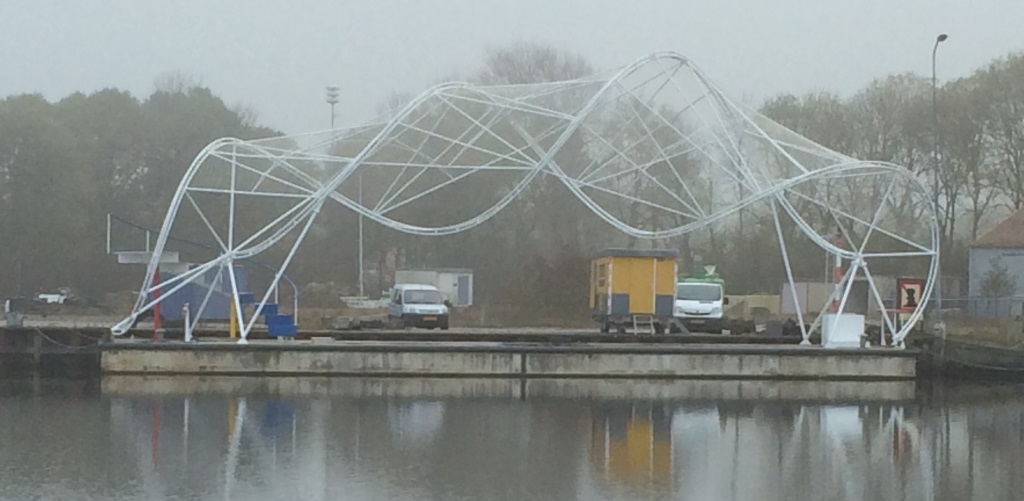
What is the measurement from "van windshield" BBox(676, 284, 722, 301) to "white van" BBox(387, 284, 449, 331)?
7.87 m

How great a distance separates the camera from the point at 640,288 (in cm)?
3878

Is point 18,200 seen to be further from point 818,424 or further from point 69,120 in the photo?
point 818,424

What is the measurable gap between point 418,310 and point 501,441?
20.8 m

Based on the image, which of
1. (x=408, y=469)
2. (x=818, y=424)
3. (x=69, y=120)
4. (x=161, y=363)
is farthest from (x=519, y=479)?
(x=69, y=120)

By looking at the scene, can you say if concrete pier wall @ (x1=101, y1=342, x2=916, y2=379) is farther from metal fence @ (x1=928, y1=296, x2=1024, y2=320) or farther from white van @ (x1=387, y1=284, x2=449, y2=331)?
metal fence @ (x1=928, y1=296, x2=1024, y2=320)

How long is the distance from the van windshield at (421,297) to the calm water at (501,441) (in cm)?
1077

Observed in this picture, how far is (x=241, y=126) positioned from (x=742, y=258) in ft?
80.5

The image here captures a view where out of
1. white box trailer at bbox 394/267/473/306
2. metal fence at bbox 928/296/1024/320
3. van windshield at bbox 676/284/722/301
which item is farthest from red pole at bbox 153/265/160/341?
metal fence at bbox 928/296/1024/320

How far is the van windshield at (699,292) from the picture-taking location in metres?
43.2

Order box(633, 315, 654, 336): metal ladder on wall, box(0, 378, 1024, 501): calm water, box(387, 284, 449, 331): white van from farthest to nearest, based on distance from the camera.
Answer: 1. box(387, 284, 449, 331): white van
2. box(633, 315, 654, 336): metal ladder on wall
3. box(0, 378, 1024, 501): calm water

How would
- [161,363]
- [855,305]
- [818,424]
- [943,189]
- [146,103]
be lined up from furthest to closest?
[146,103]
[943,189]
[855,305]
[161,363]
[818,424]

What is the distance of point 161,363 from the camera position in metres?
31.3

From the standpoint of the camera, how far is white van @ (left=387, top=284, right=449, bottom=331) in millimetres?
40500

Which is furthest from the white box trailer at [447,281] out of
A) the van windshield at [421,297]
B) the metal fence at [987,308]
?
the metal fence at [987,308]
